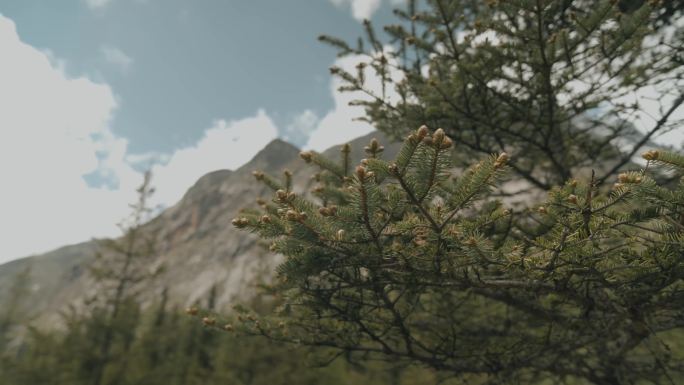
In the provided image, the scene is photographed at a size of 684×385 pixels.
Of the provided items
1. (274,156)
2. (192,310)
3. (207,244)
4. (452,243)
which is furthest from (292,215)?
(274,156)

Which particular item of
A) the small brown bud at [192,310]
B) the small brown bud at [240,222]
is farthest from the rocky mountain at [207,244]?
the small brown bud at [240,222]

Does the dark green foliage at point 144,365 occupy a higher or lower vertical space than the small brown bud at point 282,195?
lower

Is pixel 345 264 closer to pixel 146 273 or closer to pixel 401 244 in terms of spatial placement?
pixel 401 244

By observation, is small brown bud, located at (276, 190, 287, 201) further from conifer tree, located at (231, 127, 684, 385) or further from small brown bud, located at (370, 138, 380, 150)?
small brown bud, located at (370, 138, 380, 150)

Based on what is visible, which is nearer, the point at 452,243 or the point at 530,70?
the point at 452,243

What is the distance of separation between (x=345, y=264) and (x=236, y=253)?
8553 cm

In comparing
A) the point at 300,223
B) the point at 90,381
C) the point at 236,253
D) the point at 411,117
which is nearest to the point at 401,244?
the point at 300,223

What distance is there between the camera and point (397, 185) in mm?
1587

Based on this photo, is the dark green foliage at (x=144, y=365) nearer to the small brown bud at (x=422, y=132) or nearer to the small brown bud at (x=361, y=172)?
the small brown bud at (x=361, y=172)

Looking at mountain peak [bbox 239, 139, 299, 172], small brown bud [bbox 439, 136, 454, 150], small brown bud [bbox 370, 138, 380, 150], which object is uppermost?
mountain peak [bbox 239, 139, 299, 172]

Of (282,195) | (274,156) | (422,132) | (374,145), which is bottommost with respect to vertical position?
(282,195)

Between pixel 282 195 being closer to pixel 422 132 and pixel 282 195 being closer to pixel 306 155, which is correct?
pixel 422 132

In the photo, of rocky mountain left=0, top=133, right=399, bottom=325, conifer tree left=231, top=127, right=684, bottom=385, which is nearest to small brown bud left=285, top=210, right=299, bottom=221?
conifer tree left=231, top=127, right=684, bottom=385

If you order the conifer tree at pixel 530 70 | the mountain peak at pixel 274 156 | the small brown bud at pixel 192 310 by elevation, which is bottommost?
the small brown bud at pixel 192 310
